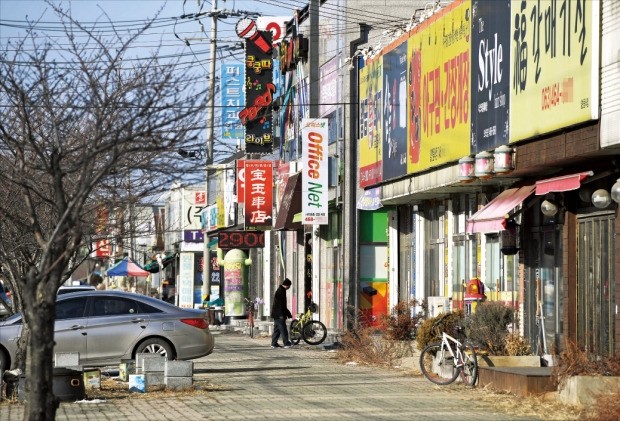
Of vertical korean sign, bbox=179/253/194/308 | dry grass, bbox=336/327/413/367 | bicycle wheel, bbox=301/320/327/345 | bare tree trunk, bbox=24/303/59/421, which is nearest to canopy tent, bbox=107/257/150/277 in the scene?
vertical korean sign, bbox=179/253/194/308

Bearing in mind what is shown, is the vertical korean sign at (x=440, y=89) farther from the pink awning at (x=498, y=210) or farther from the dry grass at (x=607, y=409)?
the dry grass at (x=607, y=409)

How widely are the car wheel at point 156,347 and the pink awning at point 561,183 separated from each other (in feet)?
24.5

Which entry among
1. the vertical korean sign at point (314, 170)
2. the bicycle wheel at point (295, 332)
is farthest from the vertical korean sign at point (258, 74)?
the bicycle wheel at point (295, 332)

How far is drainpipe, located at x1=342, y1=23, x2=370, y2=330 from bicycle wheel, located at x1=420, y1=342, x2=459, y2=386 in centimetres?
1397

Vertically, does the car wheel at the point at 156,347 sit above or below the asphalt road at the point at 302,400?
above

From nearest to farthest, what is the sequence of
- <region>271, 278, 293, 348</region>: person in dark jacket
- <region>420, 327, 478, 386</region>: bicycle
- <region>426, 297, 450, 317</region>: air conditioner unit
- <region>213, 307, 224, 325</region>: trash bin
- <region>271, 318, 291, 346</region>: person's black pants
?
<region>420, 327, 478, 386</region>: bicycle
<region>426, 297, 450, 317</region>: air conditioner unit
<region>271, 278, 293, 348</region>: person in dark jacket
<region>271, 318, 291, 346</region>: person's black pants
<region>213, 307, 224, 325</region>: trash bin

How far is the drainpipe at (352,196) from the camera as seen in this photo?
35.8 meters

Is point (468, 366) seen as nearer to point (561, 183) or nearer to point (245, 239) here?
point (561, 183)

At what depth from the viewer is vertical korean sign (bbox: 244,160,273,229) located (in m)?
45.9

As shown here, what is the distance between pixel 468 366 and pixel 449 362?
0.67 meters

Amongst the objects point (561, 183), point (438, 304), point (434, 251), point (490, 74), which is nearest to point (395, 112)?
point (434, 251)

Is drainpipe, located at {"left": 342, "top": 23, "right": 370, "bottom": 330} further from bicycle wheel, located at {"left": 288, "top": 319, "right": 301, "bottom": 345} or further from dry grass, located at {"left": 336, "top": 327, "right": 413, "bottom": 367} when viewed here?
dry grass, located at {"left": 336, "top": 327, "right": 413, "bottom": 367}

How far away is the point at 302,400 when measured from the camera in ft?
61.5

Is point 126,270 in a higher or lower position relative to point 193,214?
lower
